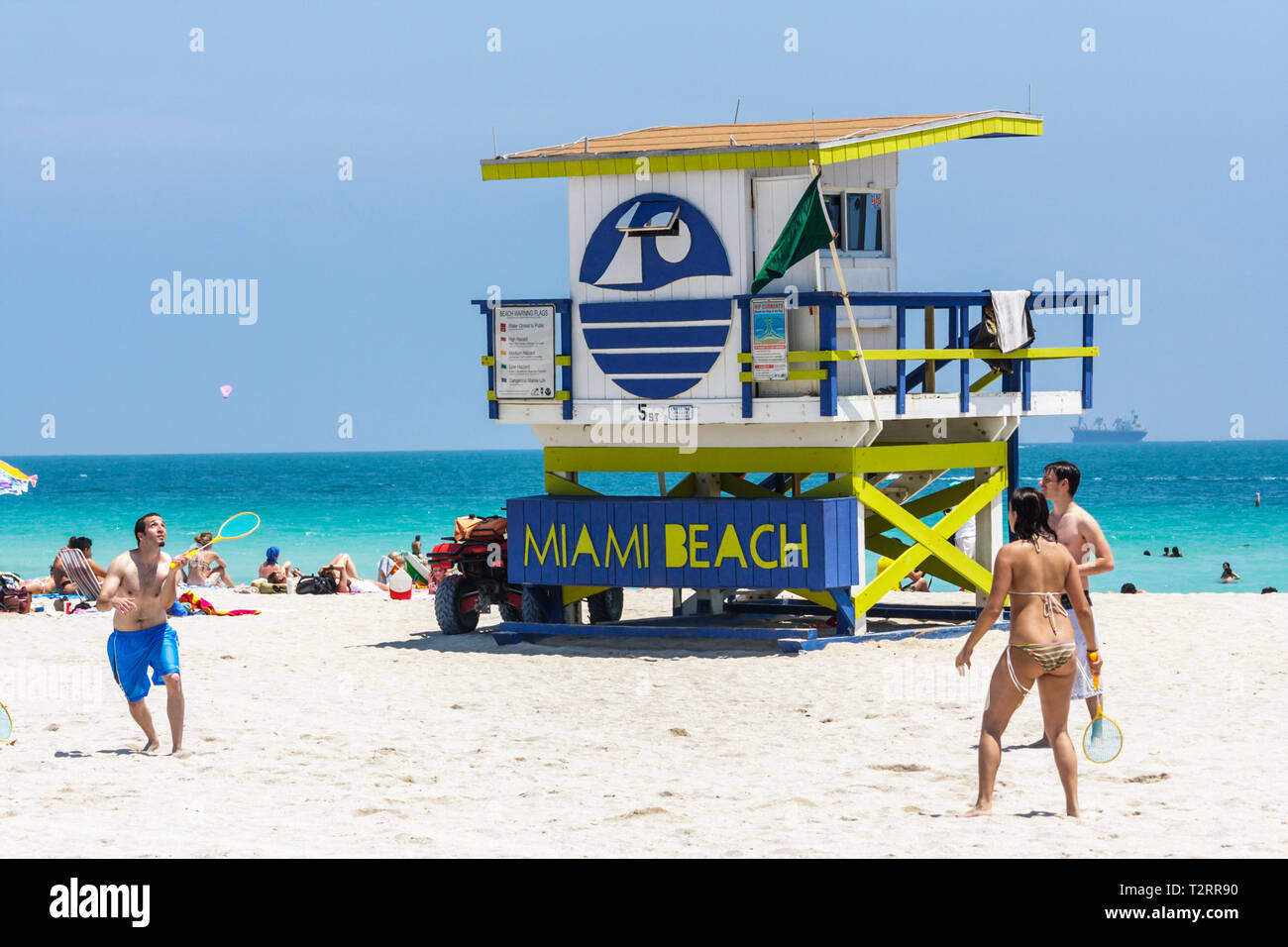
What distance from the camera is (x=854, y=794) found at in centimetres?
1002

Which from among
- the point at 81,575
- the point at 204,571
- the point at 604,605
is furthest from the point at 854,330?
the point at 204,571

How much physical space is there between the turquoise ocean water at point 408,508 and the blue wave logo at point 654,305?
23.2 meters

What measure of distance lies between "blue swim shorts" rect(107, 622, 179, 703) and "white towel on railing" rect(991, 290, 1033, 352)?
8.67 metres

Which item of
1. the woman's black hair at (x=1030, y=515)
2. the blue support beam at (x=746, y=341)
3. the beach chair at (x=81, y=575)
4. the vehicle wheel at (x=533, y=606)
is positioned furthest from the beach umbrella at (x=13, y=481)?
the woman's black hair at (x=1030, y=515)

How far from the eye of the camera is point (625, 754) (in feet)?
37.9

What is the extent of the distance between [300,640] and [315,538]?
45828 mm

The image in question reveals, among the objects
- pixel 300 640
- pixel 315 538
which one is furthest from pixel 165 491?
pixel 300 640

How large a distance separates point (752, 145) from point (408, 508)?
246ft

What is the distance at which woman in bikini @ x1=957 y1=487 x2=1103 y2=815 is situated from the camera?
8.91m

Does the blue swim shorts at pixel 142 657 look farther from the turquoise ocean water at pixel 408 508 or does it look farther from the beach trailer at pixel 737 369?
the turquoise ocean water at pixel 408 508

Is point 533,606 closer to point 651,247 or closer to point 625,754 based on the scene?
point 651,247

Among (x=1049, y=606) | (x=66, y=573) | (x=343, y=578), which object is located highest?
(x=1049, y=606)

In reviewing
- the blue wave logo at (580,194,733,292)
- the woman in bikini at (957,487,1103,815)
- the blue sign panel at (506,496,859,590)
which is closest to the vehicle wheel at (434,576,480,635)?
the blue sign panel at (506,496,859,590)
